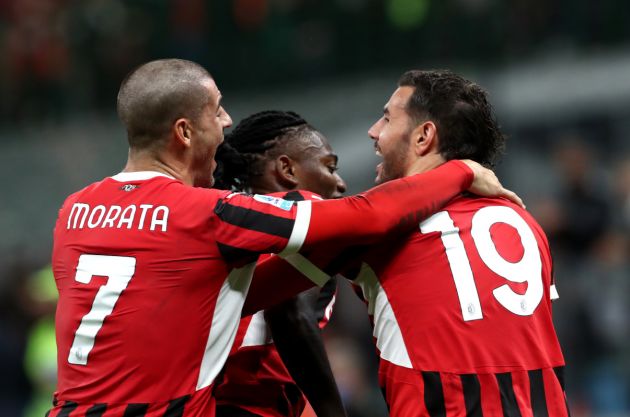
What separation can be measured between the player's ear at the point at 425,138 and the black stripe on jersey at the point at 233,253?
2.69 feet

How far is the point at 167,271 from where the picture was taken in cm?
385

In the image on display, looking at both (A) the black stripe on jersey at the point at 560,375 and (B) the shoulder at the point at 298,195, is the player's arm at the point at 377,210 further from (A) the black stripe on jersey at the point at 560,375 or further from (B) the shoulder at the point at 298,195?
(A) the black stripe on jersey at the point at 560,375

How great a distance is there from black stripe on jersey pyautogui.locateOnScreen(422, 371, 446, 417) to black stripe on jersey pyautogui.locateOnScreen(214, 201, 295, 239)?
0.72 meters

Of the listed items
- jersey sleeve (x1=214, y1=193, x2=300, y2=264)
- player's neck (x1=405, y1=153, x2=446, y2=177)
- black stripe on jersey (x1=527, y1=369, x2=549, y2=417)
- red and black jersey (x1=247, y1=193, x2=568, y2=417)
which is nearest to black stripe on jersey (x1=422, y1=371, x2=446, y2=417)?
red and black jersey (x1=247, y1=193, x2=568, y2=417)

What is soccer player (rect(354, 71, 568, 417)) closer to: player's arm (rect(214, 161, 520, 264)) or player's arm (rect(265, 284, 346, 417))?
player's arm (rect(214, 161, 520, 264))

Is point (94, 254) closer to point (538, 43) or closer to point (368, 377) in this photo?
point (368, 377)

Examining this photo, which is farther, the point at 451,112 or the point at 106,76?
the point at 106,76

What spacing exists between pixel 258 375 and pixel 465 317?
93 centimetres

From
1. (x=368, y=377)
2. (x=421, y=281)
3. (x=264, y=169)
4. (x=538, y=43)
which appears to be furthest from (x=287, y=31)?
(x=421, y=281)

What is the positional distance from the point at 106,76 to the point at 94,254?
9.26 m

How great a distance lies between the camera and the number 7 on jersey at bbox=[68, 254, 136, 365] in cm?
387

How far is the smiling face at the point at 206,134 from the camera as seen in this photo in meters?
4.14

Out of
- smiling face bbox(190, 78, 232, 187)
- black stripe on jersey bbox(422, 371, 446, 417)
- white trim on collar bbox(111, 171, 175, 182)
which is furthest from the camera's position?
smiling face bbox(190, 78, 232, 187)

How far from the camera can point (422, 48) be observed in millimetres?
11828
